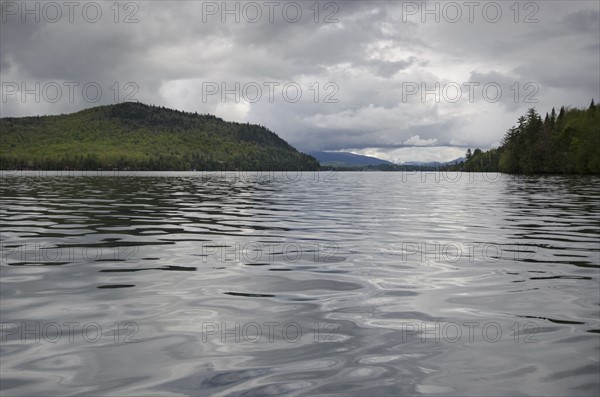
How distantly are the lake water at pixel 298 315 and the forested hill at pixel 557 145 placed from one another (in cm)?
12477

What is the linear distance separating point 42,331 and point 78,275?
4.38 metres

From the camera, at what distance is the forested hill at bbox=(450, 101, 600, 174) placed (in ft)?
415

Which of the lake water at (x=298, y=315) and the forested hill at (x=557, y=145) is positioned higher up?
the forested hill at (x=557, y=145)

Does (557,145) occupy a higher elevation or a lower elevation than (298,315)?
higher

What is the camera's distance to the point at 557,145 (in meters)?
142

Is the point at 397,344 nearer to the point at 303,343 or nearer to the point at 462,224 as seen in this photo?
the point at 303,343

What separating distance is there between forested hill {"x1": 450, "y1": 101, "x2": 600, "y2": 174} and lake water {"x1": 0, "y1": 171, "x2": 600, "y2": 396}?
124767 mm

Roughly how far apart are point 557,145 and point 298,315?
497 feet

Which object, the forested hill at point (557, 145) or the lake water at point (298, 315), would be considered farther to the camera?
the forested hill at point (557, 145)

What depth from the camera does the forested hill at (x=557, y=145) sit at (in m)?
127

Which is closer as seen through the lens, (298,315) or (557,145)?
(298,315)

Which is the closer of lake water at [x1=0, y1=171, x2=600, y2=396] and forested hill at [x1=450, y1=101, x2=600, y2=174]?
lake water at [x1=0, y1=171, x2=600, y2=396]

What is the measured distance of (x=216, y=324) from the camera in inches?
337

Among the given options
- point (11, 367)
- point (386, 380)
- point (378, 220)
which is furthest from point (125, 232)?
point (386, 380)
